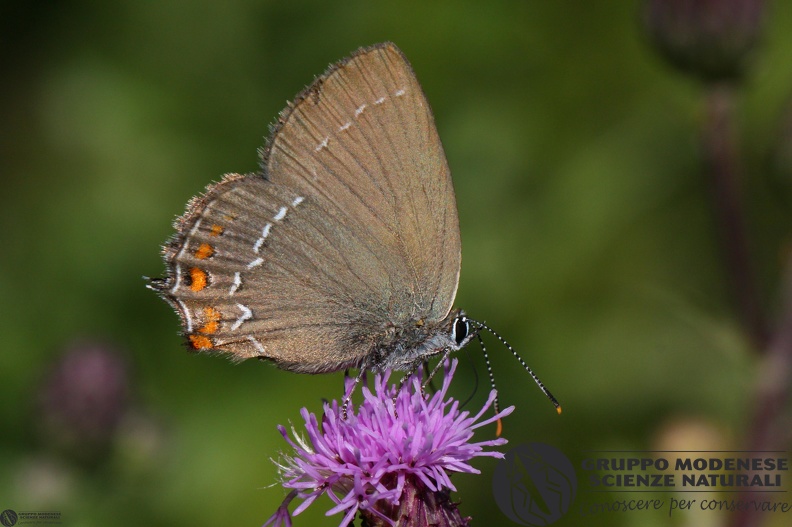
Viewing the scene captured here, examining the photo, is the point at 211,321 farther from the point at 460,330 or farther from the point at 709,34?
the point at 709,34

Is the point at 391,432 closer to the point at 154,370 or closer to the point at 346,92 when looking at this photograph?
the point at 346,92

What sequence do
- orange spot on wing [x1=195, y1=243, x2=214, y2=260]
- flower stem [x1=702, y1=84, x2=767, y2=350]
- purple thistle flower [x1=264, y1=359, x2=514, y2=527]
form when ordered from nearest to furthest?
purple thistle flower [x1=264, y1=359, x2=514, y2=527], orange spot on wing [x1=195, y1=243, x2=214, y2=260], flower stem [x1=702, y1=84, x2=767, y2=350]

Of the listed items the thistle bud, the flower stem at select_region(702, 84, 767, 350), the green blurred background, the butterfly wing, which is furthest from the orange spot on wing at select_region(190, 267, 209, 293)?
the thistle bud

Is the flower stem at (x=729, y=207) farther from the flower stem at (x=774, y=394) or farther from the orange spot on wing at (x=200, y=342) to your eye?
the orange spot on wing at (x=200, y=342)

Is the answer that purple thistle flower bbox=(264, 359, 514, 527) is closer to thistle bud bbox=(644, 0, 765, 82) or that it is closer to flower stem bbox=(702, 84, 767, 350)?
flower stem bbox=(702, 84, 767, 350)

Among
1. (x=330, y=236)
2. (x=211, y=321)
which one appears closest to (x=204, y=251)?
(x=211, y=321)

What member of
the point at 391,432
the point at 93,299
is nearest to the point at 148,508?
the point at 93,299
